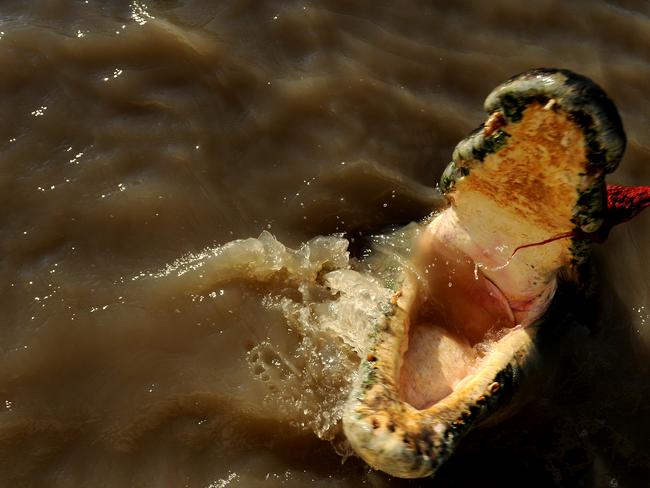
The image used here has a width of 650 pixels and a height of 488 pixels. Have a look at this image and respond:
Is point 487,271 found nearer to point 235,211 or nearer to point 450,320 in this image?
point 450,320

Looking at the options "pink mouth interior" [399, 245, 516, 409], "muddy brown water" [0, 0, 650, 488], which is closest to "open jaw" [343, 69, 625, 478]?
"pink mouth interior" [399, 245, 516, 409]

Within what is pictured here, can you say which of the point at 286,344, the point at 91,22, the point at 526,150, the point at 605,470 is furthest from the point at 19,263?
the point at 605,470

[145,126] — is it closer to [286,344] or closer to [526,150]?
[286,344]

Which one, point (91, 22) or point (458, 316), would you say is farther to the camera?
point (91, 22)

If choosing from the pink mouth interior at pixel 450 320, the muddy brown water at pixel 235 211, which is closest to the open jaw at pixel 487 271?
the pink mouth interior at pixel 450 320

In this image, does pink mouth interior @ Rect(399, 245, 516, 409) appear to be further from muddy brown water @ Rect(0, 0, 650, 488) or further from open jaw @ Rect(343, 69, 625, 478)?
muddy brown water @ Rect(0, 0, 650, 488)

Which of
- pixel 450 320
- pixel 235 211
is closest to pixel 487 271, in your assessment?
pixel 450 320
